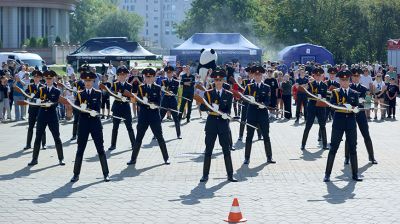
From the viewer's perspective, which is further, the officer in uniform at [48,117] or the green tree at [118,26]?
the green tree at [118,26]

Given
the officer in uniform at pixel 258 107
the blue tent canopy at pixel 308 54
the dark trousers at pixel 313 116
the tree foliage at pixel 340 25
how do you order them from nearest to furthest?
1. the officer in uniform at pixel 258 107
2. the dark trousers at pixel 313 116
3. the blue tent canopy at pixel 308 54
4. the tree foliage at pixel 340 25

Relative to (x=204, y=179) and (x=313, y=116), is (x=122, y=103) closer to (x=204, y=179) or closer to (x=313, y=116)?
(x=313, y=116)

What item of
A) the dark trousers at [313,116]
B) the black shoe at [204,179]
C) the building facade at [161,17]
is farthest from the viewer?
the building facade at [161,17]

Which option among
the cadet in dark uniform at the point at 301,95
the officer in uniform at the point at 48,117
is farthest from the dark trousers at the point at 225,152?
the cadet in dark uniform at the point at 301,95

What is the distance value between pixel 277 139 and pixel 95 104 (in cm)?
792

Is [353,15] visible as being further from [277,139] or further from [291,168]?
[291,168]

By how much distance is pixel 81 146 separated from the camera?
48.9 ft

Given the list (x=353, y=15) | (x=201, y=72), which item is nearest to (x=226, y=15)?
(x=353, y=15)

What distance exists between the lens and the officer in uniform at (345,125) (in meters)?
14.7

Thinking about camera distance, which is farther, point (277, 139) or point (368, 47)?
point (368, 47)

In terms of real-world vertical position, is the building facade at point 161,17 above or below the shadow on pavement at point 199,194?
above

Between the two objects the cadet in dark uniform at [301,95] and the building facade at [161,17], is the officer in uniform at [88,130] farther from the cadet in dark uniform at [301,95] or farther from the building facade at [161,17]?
the building facade at [161,17]

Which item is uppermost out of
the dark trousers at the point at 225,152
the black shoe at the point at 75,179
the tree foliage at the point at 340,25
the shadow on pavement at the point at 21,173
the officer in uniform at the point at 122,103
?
the tree foliage at the point at 340,25

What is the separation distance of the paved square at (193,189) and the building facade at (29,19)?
66.2 m
